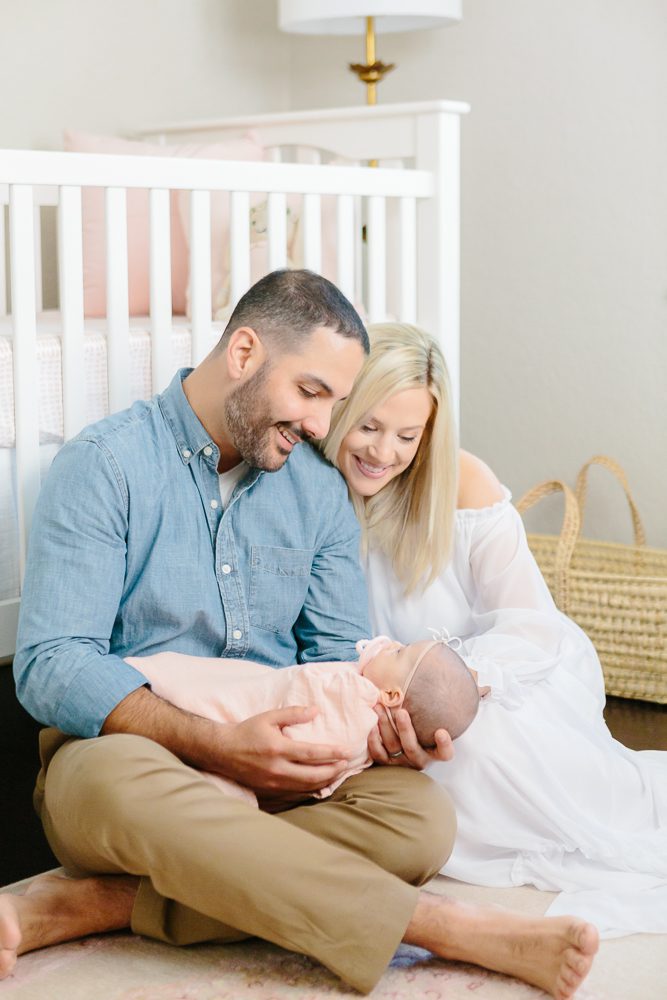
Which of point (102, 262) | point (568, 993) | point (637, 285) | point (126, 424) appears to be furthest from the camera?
point (637, 285)

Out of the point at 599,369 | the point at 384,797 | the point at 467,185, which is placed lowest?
the point at 384,797

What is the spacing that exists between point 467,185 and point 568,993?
220cm

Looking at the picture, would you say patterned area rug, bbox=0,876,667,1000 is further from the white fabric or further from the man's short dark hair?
the man's short dark hair

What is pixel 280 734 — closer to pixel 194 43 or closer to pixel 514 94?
pixel 514 94

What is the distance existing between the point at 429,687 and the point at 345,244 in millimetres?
951

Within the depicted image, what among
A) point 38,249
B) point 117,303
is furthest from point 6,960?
point 38,249

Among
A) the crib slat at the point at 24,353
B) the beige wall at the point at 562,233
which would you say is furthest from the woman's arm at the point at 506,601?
the beige wall at the point at 562,233

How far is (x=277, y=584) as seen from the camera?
64.2 inches

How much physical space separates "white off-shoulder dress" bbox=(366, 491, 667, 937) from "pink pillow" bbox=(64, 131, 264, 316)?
1052mm

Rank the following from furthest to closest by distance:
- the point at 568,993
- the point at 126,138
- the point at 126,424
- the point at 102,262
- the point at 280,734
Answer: the point at 126,138, the point at 102,262, the point at 126,424, the point at 280,734, the point at 568,993

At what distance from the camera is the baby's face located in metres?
1.49

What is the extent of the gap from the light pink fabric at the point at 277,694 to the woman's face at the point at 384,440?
34 centimetres

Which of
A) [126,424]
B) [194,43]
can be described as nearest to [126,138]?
[194,43]

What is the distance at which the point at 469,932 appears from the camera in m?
1.36
